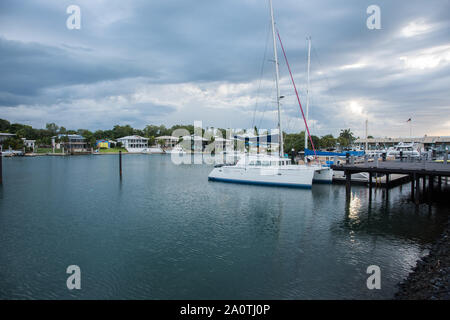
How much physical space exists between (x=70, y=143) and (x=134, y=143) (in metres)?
30.4

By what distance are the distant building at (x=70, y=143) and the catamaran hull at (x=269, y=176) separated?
101 metres

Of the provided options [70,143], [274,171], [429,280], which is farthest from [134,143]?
[429,280]

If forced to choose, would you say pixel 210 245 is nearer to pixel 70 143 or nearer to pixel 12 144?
pixel 12 144

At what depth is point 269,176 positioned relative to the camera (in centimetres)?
3069

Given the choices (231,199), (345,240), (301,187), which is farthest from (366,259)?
(301,187)

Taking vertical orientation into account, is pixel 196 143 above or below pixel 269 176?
above

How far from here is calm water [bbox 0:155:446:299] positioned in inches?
383

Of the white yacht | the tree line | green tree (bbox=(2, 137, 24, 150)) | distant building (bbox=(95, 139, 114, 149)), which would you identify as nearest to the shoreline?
the white yacht

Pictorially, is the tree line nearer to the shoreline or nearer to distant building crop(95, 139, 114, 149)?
distant building crop(95, 139, 114, 149)

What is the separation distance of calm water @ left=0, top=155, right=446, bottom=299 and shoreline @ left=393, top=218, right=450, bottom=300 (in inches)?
15.5

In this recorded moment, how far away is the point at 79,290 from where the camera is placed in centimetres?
959

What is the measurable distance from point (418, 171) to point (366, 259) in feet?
35.3

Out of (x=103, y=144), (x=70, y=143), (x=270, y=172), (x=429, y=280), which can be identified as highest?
(x=103, y=144)

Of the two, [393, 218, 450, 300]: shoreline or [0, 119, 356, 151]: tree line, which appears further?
[0, 119, 356, 151]: tree line
